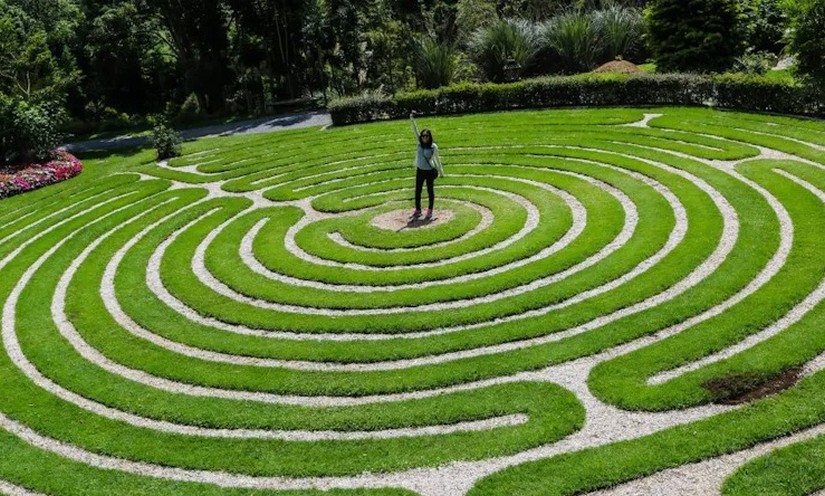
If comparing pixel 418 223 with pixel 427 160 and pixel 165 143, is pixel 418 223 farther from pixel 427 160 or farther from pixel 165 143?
pixel 165 143

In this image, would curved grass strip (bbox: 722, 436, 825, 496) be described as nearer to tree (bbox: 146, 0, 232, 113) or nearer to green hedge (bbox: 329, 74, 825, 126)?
green hedge (bbox: 329, 74, 825, 126)

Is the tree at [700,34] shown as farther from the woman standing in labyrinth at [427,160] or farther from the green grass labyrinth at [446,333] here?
the woman standing in labyrinth at [427,160]

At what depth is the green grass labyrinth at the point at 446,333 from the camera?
1169cm

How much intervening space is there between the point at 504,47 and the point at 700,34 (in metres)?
14.8

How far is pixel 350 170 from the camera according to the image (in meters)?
30.7

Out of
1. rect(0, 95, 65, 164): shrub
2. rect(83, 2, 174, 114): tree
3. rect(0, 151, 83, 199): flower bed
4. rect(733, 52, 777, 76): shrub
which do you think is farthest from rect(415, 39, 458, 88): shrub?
rect(83, 2, 174, 114): tree

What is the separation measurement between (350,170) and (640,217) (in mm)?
13285

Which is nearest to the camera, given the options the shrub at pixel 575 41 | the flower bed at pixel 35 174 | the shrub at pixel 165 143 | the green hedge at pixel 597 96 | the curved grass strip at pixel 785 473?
the curved grass strip at pixel 785 473

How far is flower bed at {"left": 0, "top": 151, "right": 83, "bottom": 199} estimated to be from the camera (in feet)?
115

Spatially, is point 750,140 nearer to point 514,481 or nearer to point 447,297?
point 447,297

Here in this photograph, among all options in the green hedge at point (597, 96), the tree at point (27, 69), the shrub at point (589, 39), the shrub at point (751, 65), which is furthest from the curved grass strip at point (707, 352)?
the tree at point (27, 69)

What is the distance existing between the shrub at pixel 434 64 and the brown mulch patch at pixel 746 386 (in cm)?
3868

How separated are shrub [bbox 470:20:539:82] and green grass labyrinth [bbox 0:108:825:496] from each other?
23.9 metres

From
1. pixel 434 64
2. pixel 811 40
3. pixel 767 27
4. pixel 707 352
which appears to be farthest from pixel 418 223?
pixel 767 27
